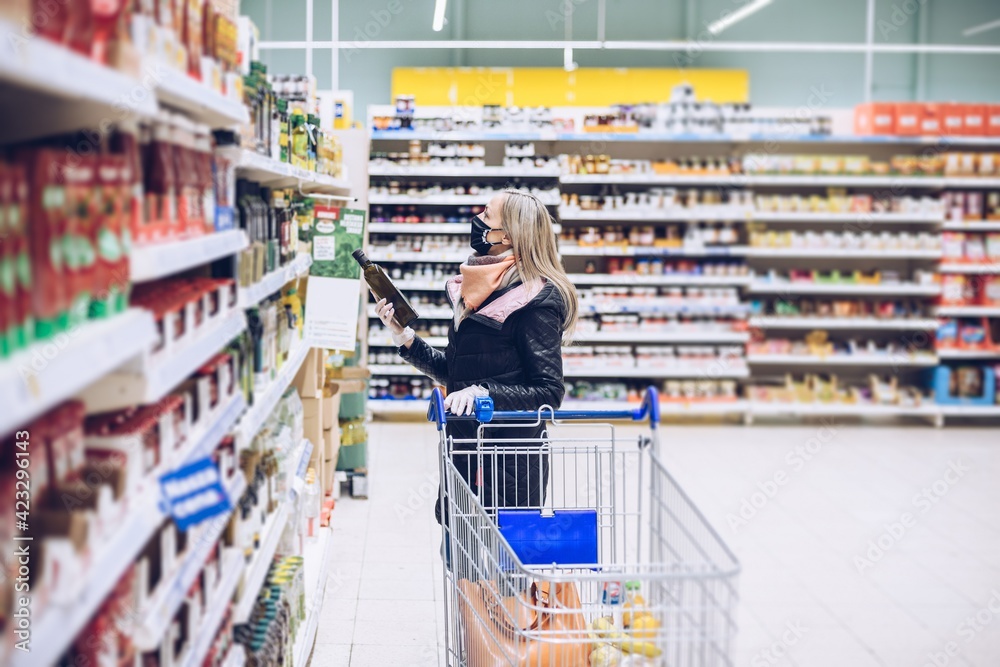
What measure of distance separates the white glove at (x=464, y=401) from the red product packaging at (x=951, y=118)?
22.6 feet

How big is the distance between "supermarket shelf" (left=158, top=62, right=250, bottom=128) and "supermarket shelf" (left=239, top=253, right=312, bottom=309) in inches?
16.7

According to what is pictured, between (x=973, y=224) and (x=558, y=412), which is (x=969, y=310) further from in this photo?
(x=558, y=412)

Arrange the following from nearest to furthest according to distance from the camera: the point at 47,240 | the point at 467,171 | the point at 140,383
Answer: the point at 47,240, the point at 140,383, the point at 467,171

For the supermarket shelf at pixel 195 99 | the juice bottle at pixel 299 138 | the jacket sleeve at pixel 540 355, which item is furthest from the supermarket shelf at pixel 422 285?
the supermarket shelf at pixel 195 99

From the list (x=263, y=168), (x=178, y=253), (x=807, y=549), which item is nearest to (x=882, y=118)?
(x=807, y=549)

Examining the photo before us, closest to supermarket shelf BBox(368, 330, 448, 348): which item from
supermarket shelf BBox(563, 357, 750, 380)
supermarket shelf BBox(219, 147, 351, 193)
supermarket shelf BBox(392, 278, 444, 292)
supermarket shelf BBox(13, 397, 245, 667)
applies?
supermarket shelf BBox(392, 278, 444, 292)

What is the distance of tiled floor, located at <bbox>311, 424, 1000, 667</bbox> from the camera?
3826mm

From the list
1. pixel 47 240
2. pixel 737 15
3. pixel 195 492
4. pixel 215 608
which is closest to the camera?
pixel 47 240

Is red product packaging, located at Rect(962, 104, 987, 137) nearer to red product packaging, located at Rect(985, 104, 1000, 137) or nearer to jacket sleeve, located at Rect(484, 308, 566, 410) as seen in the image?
red product packaging, located at Rect(985, 104, 1000, 137)

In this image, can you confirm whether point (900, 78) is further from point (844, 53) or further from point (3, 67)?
point (3, 67)

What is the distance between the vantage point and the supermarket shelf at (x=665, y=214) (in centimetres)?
813

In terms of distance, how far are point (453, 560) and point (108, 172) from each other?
167cm

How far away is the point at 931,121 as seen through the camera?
8.39 m

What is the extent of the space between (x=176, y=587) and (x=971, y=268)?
815cm
